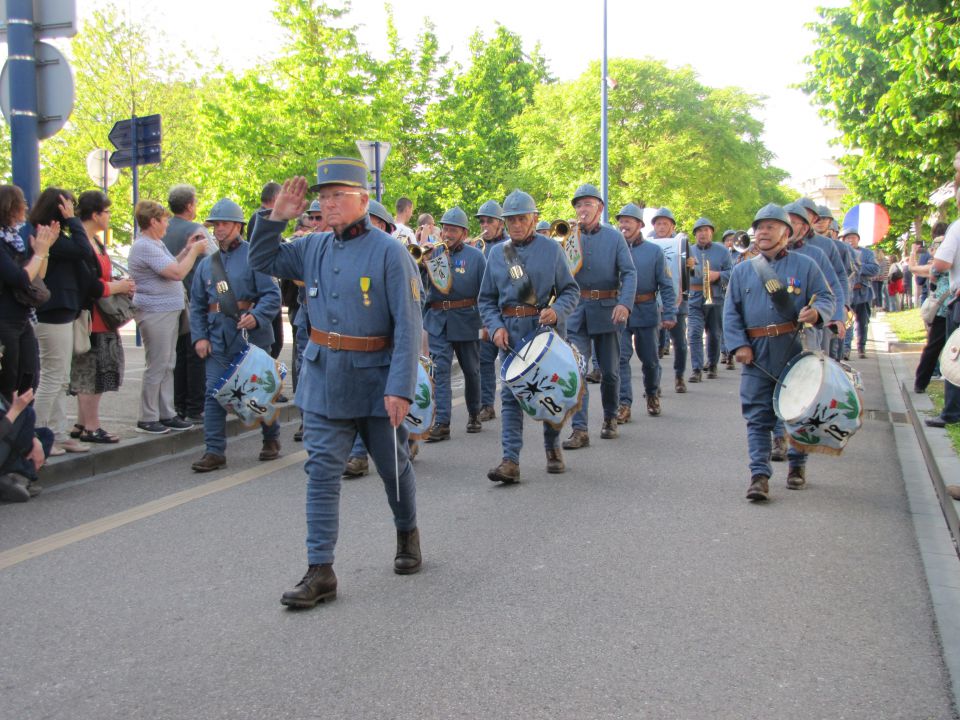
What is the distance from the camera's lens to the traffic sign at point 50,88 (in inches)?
316

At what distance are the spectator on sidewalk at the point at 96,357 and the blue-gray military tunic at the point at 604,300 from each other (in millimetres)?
3819

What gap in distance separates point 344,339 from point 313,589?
113 cm

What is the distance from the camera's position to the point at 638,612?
14.5 feet

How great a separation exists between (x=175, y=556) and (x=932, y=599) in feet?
12.3

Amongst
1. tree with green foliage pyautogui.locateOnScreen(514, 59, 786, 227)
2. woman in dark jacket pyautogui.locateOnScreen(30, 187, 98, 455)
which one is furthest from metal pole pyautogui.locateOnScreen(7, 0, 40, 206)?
tree with green foliage pyautogui.locateOnScreen(514, 59, 786, 227)

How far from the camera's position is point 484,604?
453cm

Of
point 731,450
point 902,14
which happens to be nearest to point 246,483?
point 731,450

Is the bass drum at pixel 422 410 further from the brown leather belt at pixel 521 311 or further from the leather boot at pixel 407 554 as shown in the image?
the leather boot at pixel 407 554

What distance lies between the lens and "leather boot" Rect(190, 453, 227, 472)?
7.55m

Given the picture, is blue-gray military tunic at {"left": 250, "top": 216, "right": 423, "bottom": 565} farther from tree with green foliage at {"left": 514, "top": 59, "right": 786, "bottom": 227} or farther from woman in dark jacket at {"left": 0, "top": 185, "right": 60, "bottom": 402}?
tree with green foliage at {"left": 514, "top": 59, "right": 786, "bottom": 227}

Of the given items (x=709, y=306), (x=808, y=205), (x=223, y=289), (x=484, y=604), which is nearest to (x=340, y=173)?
(x=484, y=604)

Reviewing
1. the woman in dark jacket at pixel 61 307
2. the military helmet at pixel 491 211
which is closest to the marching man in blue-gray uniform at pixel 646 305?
the military helmet at pixel 491 211

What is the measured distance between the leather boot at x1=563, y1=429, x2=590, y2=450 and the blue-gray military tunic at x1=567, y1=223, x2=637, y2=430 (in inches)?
14.2

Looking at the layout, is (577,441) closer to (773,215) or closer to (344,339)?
(773,215)
